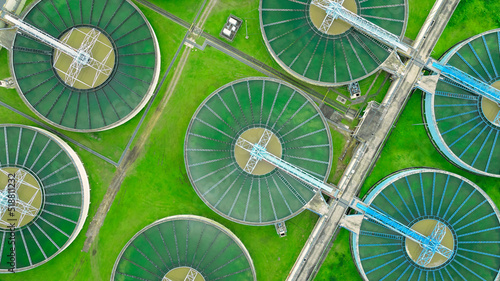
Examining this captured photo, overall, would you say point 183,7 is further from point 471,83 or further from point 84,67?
point 471,83

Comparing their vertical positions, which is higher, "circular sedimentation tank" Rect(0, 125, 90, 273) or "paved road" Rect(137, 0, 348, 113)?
"paved road" Rect(137, 0, 348, 113)

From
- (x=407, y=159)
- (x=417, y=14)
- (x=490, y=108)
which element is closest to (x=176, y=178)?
(x=407, y=159)

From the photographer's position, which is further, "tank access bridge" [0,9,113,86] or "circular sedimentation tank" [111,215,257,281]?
"circular sedimentation tank" [111,215,257,281]

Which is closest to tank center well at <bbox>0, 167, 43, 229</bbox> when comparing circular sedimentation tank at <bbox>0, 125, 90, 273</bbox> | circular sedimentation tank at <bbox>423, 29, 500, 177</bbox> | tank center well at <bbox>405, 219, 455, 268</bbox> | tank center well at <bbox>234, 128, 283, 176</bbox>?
circular sedimentation tank at <bbox>0, 125, 90, 273</bbox>

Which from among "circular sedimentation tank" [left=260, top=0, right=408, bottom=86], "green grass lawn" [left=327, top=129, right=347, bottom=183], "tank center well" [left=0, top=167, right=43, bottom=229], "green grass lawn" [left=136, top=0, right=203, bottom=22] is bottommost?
"tank center well" [left=0, top=167, right=43, bottom=229]

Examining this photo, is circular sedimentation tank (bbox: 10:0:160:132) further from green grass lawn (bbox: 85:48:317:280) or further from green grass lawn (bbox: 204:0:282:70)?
green grass lawn (bbox: 204:0:282:70)

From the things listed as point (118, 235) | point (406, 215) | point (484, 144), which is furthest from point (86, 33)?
point (484, 144)

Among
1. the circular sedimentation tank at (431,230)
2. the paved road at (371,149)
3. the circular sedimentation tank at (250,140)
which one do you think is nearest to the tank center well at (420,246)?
the circular sedimentation tank at (431,230)
